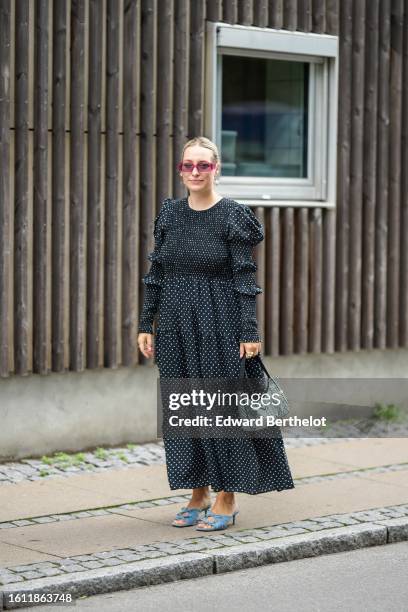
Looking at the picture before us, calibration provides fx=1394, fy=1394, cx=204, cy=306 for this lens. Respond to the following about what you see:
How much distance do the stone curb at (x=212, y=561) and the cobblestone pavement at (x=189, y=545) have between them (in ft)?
0.22

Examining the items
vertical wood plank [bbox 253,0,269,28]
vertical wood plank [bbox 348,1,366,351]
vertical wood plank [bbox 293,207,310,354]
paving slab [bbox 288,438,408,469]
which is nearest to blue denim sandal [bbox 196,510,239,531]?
paving slab [bbox 288,438,408,469]

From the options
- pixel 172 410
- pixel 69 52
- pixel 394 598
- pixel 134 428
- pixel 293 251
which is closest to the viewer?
pixel 394 598

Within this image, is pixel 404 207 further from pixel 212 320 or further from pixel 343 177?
pixel 212 320

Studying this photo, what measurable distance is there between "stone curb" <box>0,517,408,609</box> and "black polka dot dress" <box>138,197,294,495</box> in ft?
1.36

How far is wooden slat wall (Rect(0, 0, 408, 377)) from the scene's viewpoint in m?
9.46

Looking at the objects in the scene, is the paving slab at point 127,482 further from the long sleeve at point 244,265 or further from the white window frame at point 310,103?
the white window frame at point 310,103

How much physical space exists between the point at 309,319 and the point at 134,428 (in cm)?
189

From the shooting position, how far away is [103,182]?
991cm

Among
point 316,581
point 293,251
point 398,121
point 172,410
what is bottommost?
point 316,581

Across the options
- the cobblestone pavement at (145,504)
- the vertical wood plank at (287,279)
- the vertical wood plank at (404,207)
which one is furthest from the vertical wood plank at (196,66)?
the cobblestone pavement at (145,504)

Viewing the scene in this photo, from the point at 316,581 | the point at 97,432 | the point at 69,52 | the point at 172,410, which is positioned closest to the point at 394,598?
the point at 316,581

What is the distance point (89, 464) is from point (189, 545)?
2578mm

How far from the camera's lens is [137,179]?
10.1 m

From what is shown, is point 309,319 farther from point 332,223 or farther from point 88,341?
point 88,341
